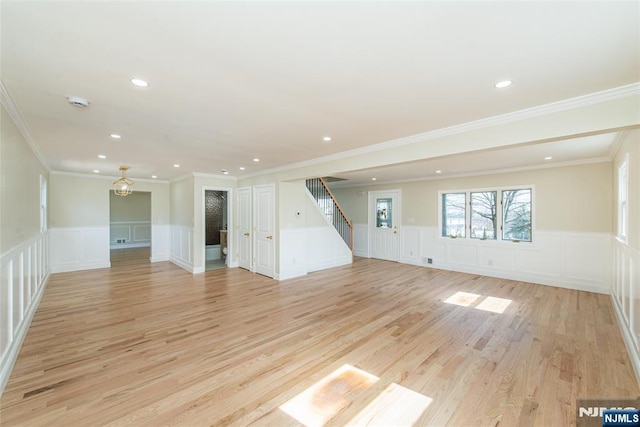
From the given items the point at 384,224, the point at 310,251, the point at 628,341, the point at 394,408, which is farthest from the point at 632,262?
the point at 384,224

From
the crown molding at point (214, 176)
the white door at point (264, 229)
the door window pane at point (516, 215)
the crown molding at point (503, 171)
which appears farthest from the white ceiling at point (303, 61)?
the door window pane at point (516, 215)

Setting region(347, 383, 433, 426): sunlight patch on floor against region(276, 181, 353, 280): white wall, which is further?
region(276, 181, 353, 280): white wall

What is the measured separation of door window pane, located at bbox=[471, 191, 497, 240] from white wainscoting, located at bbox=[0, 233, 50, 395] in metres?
7.88

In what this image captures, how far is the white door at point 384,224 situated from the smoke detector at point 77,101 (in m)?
7.15

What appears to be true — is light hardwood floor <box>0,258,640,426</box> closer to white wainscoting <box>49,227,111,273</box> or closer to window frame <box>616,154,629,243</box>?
window frame <box>616,154,629,243</box>

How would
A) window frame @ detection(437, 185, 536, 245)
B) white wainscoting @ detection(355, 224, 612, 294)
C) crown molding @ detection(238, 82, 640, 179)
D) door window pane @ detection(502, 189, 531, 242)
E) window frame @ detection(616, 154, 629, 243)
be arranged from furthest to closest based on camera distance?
door window pane @ detection(502, 189, 531, 242) < window frame @ detection(437, 185, 536, 245) < white wainscoting @ detection(355, 224, 612, 294) < window frame @ detection(616, 154, 629, 243) < crown molding @ detection(238, 82, 640, 179)

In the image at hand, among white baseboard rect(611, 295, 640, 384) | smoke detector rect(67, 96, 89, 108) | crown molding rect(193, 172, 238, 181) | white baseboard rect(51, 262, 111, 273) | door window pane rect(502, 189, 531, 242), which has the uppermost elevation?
smoke detector rect(67, 96, 89, 108)

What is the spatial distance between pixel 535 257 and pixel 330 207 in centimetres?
492

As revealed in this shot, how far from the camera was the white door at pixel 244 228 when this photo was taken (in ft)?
22.9

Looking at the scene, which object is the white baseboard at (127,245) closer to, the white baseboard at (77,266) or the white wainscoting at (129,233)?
the white wainscoting at (129,233)

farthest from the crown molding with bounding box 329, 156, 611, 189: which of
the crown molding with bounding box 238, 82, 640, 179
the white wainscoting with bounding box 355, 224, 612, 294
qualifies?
the crown molding with bounding box 238, 82, 640, 179

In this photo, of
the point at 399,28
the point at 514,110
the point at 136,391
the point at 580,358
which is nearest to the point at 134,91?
the point at 399,28

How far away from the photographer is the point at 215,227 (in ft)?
28.6

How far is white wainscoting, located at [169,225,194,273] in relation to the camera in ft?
22.5
